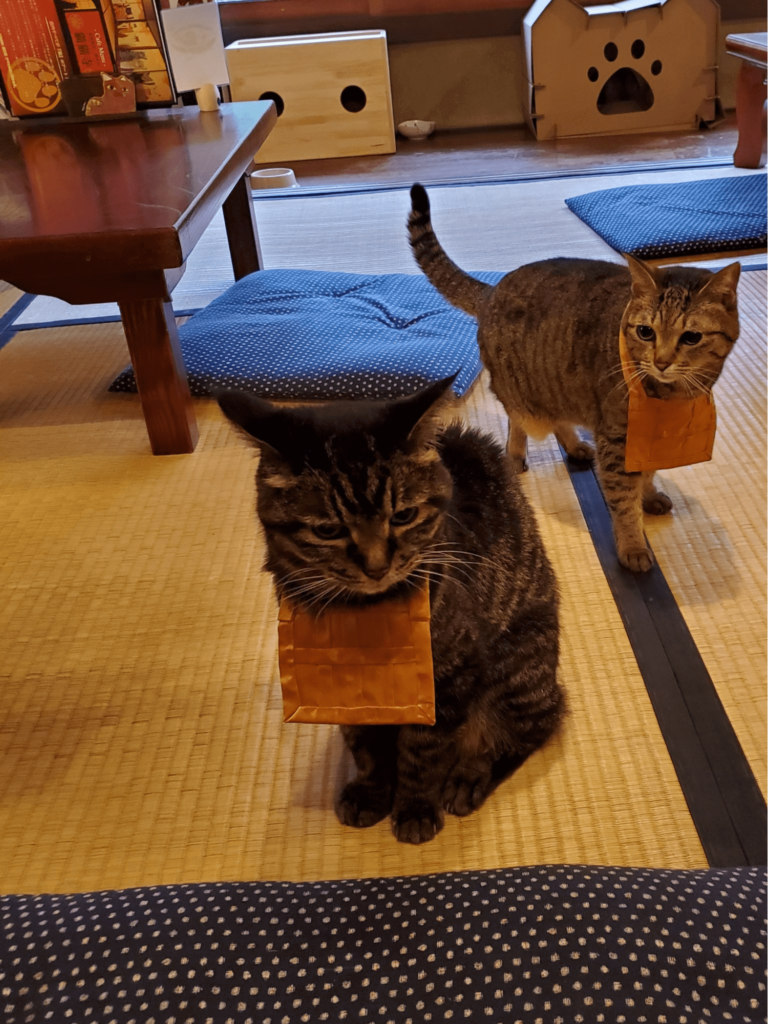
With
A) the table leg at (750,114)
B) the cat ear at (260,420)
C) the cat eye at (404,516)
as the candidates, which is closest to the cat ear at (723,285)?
the cat eye at (404,516)

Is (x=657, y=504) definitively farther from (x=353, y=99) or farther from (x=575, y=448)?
(x=353, y=99)

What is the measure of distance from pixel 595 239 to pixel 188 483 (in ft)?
6.59

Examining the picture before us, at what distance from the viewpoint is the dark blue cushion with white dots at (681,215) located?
9.87 ft

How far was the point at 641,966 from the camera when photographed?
841mm

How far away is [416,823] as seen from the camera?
1190 millimetres

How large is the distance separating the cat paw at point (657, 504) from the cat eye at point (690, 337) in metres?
0.40

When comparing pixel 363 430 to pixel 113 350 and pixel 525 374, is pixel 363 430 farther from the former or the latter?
pixel 113 350

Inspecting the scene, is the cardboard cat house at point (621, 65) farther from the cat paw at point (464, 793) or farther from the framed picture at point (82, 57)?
the cat paw at point (464, 793)

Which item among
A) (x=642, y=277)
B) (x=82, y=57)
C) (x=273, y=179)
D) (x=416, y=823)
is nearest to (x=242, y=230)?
(x=82, y=57)

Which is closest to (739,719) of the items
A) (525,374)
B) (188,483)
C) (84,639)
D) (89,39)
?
(525,374)

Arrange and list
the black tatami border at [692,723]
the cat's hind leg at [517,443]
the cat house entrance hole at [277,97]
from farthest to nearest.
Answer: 1. the cat house entrance hole at [277,97]
2. the cat's hind leg at [517,443]
3. the black tatami border at [692,723]

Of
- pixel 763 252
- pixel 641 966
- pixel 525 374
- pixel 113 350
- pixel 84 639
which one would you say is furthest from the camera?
pixel 763 252

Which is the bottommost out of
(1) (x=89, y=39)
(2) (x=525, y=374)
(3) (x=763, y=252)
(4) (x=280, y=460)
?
(3) (x=763, y=252)

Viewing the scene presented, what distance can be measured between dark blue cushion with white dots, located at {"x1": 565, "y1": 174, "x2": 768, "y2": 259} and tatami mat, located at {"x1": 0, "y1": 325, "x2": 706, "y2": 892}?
1369 mm
